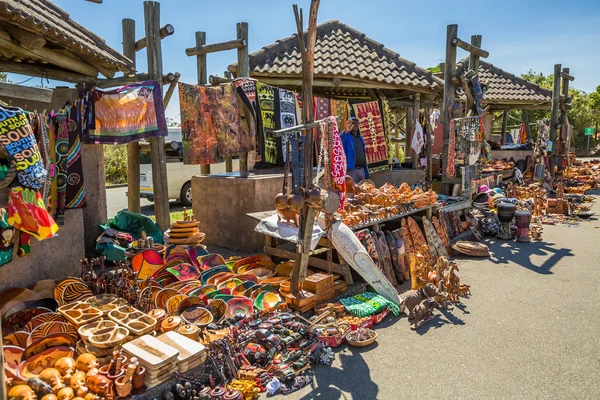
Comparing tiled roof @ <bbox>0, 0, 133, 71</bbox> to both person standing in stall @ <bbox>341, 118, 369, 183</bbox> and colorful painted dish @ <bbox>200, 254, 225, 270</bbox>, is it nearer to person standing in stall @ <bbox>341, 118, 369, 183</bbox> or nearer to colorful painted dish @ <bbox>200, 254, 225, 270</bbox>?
colorful painted dish @ <bbox>200, 254, 225, 270</bbox>

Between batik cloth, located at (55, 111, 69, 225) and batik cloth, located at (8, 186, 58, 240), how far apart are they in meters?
1.78

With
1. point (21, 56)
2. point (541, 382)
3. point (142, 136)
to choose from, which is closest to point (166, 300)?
point (142, 136)

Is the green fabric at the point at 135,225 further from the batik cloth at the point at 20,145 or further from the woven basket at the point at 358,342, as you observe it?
the woven basket at the point at 358,342

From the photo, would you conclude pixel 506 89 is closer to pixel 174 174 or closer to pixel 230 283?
pixel 174 174

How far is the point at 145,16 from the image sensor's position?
6840 mm

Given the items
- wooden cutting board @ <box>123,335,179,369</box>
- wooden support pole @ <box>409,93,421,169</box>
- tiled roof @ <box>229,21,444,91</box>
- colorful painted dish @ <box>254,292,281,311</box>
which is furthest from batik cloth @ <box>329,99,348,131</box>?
wooden cutting board @ <box>123,335,179,369</box>

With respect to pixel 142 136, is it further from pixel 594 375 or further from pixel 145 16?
pixel 594 375

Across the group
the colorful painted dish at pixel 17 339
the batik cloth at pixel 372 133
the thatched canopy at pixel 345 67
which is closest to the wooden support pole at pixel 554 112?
the thatched canopy at pixel 345 67

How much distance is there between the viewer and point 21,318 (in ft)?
13.2

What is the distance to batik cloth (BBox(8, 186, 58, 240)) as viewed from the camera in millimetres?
3393

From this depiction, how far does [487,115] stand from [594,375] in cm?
1621

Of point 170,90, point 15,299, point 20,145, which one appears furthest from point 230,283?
point 170,90

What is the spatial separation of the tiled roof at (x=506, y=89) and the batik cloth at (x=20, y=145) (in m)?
14.8

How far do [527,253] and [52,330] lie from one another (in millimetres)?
7416
